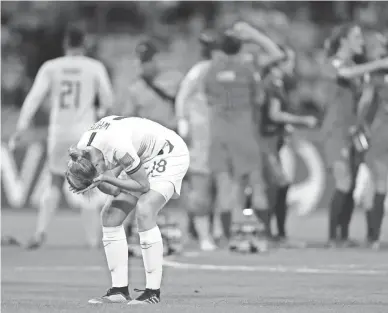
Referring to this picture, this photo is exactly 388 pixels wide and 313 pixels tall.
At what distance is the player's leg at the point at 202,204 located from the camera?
1550 cm

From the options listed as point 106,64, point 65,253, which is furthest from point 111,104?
point 106,64

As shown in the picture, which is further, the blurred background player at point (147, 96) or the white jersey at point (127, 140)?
the blurred background player at point (147, 96)

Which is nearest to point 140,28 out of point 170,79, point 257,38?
point 170,79

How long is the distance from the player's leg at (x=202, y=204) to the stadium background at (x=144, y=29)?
747 centimetres

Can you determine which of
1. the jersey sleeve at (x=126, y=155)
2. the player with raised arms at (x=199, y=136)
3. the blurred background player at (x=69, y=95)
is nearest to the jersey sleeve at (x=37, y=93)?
the blurred background player at (x=69, y=95)

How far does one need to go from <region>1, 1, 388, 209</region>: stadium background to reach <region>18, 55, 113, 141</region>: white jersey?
7194 mm

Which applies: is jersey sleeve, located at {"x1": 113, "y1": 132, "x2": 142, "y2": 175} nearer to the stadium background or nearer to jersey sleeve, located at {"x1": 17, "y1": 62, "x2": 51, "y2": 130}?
jersey sleeve, located at {"x1": 17, "y1": 62, "x2": 51, "y2": 130}

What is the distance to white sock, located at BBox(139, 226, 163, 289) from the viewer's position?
374 inches

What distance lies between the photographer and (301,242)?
52.0 ft

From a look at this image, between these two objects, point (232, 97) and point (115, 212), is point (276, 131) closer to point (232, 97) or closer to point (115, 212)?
point (232, 97)

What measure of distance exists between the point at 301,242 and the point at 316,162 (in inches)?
226

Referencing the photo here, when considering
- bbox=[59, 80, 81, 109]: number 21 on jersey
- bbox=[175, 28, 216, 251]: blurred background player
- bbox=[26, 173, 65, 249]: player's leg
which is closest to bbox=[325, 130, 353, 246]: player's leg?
bbox=[175, 28, 216, 251]: blurred background player

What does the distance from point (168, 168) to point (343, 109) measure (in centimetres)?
604

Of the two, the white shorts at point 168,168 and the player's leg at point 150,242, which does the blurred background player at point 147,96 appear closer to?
the white shorts at point 168,168
